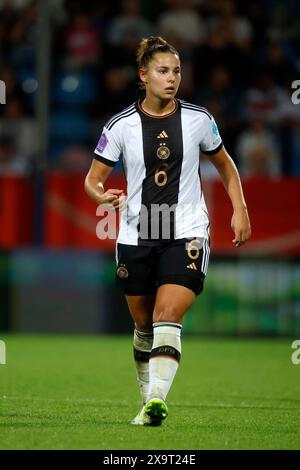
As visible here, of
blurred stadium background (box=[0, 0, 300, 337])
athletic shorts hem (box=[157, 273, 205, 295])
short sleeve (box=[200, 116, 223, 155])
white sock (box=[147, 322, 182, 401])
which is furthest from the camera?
blurred stadium background (box=[0, 0, 300, 337])

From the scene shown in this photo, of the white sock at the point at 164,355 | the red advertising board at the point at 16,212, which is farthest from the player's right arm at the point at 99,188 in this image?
the red advertising board at the point at 16,212

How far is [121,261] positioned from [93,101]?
8.57 meters

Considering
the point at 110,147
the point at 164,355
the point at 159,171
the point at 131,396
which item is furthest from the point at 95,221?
the point at 164,355

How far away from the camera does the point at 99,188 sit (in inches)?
258

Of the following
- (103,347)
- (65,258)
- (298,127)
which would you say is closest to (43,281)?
(65,258)

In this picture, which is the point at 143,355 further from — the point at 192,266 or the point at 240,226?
the point at 240,226

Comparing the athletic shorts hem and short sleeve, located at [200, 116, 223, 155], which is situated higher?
short sleeve, located at [200, 116, 223, 155]

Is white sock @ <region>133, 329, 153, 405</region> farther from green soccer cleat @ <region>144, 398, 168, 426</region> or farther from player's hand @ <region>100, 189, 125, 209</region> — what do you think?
player's hand @ <region>100, 189, 125, 209</region>

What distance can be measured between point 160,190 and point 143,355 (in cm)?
107

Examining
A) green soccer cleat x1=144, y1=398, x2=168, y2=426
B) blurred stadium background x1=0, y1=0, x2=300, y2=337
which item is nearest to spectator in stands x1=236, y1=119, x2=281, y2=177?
blurred stadium background x1=0, y1=0, x2=300, y2=337

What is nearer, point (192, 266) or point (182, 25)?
point (192, 266)

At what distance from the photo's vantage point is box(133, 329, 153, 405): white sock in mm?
6898

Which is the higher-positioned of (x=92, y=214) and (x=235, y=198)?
(x=92, y=214)

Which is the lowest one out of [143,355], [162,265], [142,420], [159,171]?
[142,420]
